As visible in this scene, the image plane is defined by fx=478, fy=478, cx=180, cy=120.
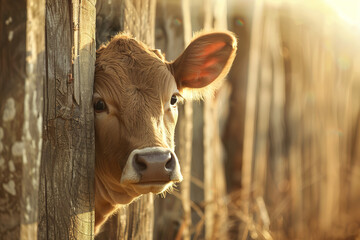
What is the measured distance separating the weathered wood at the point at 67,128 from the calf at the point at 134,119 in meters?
0.24

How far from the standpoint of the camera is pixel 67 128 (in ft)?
8.02

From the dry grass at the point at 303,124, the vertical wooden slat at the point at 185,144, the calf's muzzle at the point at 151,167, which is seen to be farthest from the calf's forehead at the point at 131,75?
the dry grass at the point at 303,124

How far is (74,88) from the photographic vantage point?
2.48 metres

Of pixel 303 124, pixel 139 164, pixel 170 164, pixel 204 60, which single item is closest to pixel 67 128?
pixel 139 164

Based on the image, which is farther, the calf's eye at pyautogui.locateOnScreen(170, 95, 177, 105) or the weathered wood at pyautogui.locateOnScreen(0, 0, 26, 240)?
the calf's eye at pyautogui.locateOnScreen(170, 95, 177, 105)

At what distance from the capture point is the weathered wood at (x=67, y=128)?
232 cm

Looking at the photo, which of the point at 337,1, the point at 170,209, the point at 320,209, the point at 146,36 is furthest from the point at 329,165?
the point at 146,36

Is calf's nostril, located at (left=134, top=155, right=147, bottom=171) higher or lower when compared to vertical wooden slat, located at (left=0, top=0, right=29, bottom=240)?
lower

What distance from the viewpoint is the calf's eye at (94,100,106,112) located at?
2.92m

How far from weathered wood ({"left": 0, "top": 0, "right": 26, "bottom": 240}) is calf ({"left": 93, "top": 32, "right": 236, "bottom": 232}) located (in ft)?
2.51

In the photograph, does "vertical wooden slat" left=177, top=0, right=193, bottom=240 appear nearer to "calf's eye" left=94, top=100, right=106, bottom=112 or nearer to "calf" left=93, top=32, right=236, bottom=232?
"calf" left=93, top=32, right=236, bottom=232

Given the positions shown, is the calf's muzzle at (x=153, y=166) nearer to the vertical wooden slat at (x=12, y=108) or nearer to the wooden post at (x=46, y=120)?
the wooden post at (x=46, y=120)

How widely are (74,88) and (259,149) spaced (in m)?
6.57

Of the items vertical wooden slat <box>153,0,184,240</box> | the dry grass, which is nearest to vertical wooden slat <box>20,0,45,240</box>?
vertical wooden slat <box>153,0,184,240</box>
